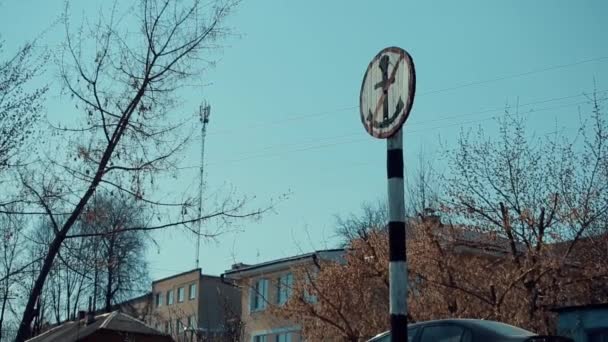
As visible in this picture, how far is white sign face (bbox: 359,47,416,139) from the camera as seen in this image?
22.4ft

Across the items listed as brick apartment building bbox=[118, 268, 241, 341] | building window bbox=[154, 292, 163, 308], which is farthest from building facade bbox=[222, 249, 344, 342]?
building window bbox=[154, 292, 163, 308]

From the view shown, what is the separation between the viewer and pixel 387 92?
7012 millimetres

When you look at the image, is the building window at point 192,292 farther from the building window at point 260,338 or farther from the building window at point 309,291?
the building window at point 309,291

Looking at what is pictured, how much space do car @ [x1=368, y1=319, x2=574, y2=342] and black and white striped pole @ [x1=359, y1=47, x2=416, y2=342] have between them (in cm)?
398

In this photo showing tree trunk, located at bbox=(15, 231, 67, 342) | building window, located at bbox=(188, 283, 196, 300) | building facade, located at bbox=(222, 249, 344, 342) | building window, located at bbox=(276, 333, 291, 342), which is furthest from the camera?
building window, located at bbox=(188, 283, 196, 300)

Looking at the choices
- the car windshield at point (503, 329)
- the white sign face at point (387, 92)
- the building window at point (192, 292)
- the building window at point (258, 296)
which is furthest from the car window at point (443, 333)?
the building window at point (192, 292)

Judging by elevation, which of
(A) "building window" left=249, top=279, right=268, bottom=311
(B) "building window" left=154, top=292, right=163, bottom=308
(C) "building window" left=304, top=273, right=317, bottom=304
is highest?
(B) "building window" left=154, top=292, right=163, bottom=308

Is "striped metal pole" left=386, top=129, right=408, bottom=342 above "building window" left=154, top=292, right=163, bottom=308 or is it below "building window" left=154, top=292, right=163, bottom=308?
below

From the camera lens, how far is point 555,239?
21.0m

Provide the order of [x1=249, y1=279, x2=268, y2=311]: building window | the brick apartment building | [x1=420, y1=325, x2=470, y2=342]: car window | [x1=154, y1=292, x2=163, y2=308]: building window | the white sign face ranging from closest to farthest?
1. the white sign face
2. [x1=420, y1=325, x2=470, y2=342]: car window
3. [x1=249, y1=279, x2=268, y2=311]: building window
4. the brick apartment building
5. [x1=154, y1=292, x2=163, y2=308]: building window

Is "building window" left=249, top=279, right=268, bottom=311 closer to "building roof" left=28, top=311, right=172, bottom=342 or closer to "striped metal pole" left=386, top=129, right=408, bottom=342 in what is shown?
"building roof" left=28, top=311, right=172, bottom=342

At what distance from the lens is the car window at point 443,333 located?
36.9ft

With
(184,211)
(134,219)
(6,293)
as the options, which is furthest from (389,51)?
(6,293)

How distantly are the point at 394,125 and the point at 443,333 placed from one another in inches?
208
